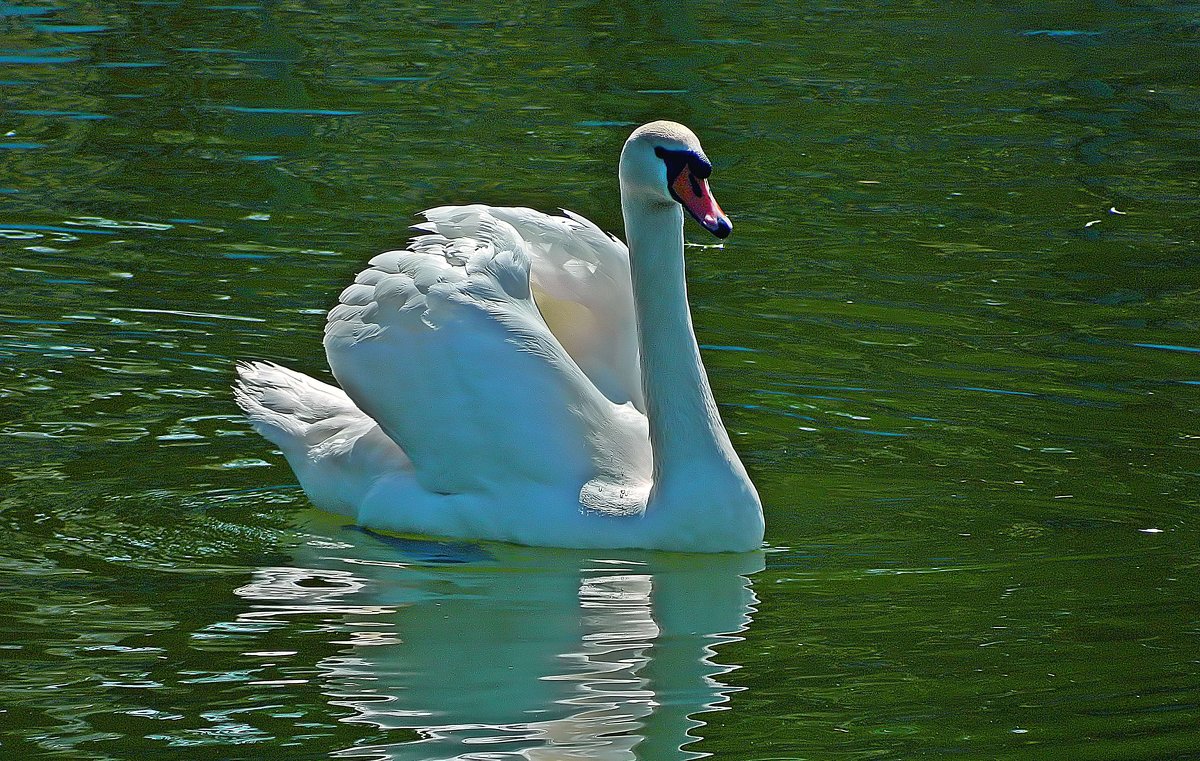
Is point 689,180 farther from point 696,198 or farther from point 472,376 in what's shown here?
point 472,376

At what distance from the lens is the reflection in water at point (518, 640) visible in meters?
5.52

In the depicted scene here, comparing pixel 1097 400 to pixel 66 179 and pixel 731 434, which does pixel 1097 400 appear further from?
pixel 66 179

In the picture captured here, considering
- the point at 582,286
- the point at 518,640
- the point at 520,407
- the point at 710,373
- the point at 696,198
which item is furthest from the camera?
the point at 710,373

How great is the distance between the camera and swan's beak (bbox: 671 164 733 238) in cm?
668

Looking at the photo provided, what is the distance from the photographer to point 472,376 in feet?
23.7

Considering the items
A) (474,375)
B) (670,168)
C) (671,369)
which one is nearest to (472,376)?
(474,375)

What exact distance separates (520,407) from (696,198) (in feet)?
3.27

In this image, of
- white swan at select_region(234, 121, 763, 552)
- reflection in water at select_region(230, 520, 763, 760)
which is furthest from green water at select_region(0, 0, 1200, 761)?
white swan at select_region(234, 121, 763, 552)

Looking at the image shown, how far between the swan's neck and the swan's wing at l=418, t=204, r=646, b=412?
54 cm

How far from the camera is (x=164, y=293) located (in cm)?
1023

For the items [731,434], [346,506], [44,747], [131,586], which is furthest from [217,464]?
[44,747]

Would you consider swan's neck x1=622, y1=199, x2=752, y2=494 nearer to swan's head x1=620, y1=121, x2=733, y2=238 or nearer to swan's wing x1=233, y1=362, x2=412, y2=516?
swan's head x1=620, y1=121, x2=733, y2=238

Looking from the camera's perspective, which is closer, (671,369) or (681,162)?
(681,162)

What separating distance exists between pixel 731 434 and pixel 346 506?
1863mm
